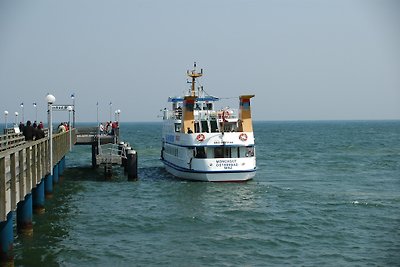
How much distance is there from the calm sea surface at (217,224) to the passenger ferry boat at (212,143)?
0.98 m

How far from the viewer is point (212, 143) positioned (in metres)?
36.5

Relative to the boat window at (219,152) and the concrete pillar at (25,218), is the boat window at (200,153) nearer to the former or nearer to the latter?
the boat window at (219,152)

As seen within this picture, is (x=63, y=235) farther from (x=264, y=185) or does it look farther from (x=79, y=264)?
(x=264, y=185)

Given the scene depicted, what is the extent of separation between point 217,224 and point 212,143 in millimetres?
12120

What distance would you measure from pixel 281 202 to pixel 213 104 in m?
14.3

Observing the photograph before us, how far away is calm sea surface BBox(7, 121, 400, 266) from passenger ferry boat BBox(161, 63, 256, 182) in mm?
980

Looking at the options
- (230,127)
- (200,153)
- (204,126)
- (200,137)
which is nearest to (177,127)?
(204,126)

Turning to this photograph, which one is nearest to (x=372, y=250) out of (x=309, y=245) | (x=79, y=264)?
(x=309, y=245)

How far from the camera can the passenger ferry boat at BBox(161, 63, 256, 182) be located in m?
36.5

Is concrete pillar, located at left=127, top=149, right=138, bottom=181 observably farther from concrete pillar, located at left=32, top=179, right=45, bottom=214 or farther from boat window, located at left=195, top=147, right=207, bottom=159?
concrete pillar, located at left=32, top=179, right=45, bottom=214

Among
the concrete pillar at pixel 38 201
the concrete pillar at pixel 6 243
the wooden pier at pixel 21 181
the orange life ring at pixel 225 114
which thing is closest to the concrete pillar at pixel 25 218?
the wooden pier at pixel 21 181

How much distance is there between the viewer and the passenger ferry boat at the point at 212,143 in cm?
3647

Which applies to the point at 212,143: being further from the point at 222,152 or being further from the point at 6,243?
the point at 6,243

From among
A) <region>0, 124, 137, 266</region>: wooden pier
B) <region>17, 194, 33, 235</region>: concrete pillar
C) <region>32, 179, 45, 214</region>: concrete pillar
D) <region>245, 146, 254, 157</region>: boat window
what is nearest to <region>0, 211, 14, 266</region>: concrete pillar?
<region>0, 124, 137, 266</region>: wooden pier
